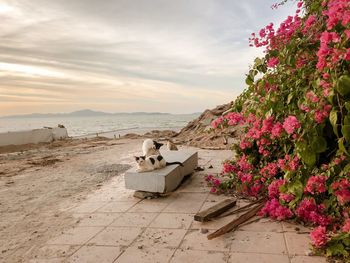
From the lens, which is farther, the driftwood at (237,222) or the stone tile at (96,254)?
the driftwood at (237,222)

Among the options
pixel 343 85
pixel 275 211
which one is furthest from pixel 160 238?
pixel 343 85

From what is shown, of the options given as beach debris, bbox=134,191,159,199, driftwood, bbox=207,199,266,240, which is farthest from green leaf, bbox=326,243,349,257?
beach debris, bbox=134,191,159,199

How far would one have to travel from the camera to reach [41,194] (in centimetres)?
643

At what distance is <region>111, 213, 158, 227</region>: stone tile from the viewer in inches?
169

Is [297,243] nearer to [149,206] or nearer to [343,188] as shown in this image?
[343,188]

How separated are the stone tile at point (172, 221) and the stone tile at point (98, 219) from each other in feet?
2.11

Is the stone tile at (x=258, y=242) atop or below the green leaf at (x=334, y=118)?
below

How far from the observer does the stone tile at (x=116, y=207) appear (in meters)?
4.94

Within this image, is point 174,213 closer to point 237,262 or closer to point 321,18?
point 237,262

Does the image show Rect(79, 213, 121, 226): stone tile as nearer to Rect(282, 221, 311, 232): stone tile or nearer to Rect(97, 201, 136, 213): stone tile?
Rect(97, 201, 136, 213): stone tile

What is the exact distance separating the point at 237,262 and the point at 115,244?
1.41 metres

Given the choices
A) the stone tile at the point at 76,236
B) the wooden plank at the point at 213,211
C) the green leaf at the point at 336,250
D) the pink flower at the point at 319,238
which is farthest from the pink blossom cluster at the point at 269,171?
the stone tile at the point at 76,236

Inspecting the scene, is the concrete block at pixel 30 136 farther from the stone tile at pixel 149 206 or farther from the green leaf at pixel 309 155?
the green leaf at pixel 309 155

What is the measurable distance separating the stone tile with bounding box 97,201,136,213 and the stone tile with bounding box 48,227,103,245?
0.68 metres
